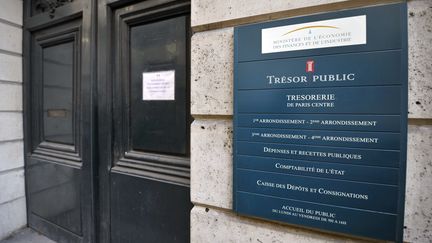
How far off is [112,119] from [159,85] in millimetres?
636

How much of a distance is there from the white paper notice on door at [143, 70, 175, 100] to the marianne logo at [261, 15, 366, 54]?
41.4 inches

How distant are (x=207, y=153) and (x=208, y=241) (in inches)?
21.9

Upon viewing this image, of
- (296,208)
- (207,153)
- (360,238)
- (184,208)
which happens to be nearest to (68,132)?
(184,208)

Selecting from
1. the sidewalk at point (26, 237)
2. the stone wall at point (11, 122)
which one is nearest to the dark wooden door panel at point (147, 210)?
the sidewalk at point (26, 237)

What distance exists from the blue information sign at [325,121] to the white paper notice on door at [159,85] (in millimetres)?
911

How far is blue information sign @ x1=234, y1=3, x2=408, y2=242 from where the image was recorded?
3.57 feet

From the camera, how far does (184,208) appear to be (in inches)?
78.9

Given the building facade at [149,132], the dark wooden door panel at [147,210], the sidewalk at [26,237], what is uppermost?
the building facade at [149,132]

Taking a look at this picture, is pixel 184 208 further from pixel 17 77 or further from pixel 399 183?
pixel 17 77

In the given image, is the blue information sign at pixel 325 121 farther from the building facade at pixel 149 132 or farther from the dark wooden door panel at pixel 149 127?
the dark wooden door panel at pixel 149 127

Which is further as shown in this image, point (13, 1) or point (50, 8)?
point (13, 1)

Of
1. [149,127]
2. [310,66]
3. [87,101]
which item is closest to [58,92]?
[87,101]

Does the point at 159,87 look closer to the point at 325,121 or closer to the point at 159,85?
the point at 159,85

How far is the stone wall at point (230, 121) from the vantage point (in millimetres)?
1073
